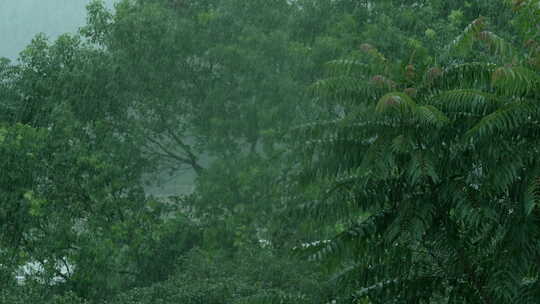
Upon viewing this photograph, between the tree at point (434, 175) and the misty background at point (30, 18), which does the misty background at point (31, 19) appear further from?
the tree at point (434, 175)

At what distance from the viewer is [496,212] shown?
6875 millimetres

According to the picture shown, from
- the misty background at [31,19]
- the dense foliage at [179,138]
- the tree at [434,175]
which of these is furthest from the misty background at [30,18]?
the tree at [434,175]

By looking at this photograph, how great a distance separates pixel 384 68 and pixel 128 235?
922 cm

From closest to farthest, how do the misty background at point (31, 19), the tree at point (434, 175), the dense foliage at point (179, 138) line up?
the tree at point (434, 175), the dense foliage at point (179, 138), the misty background at point (31, 19)

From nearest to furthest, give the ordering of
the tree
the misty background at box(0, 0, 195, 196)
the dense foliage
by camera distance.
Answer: the tree → the dense foliage → the misty background at box(0, 0, 195, 196)

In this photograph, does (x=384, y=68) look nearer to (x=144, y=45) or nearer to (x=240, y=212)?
(x=240, y=212)

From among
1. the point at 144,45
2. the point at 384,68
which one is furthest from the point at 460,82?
the point at 144,45

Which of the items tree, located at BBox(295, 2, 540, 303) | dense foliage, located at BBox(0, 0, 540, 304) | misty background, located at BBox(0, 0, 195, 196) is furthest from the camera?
misty background, located at BBox(0, 0, 195, 196)

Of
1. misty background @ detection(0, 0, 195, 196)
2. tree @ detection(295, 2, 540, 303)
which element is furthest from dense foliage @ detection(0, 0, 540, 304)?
misty background @ detection(0, 0, 195, 196)

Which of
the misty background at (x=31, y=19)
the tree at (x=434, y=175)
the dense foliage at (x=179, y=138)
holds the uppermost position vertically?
the misty background at (x=31, y=19)

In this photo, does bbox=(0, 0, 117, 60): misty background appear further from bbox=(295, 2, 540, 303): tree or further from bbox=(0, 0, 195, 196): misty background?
bbox=(295, 2, 540, 303): tree

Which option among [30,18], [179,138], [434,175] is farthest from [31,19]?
[434,175]

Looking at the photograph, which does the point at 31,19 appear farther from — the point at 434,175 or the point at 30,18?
the point at 434,175

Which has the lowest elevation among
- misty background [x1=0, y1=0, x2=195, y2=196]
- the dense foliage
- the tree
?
the tree
